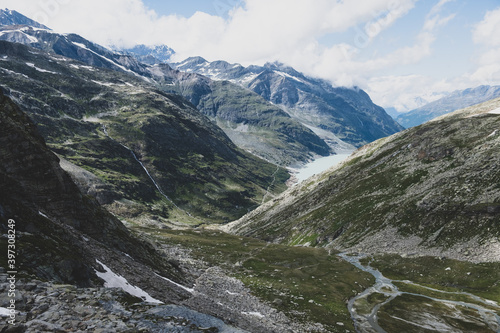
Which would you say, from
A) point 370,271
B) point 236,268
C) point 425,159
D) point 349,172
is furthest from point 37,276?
point 349,172

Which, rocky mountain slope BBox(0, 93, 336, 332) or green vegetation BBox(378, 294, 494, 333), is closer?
rocky mountain slope BBox(0, 93, 336, 332)

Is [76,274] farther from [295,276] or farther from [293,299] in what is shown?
[295,276]

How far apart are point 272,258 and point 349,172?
316 ft

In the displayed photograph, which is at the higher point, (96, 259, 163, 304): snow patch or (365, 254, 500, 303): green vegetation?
(96, 259, 163, 304): snow patch

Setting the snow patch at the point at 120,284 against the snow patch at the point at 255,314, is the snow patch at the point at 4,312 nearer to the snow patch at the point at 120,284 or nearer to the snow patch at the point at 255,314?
the snow patch at the point at 120,284

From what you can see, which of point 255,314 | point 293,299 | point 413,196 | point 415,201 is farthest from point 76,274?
point 413,196

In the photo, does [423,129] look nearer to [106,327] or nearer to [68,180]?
[68,180]

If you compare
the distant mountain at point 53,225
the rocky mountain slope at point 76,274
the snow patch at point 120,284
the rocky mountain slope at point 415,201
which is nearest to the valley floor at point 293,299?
the rocky mountain slope at point 76,274

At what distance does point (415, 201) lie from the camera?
11619cm

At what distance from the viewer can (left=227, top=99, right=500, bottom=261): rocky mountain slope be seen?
9426 cm

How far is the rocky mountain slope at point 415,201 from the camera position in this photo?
94262 millimetres

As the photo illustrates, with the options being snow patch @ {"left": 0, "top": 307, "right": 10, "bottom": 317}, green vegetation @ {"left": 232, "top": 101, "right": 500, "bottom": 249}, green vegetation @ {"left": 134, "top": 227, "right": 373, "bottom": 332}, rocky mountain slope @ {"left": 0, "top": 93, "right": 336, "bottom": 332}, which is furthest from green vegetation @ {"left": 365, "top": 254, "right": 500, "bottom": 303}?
snow patch @ {"left": 0, "top": 307, "right": 10, "bottom": 317}

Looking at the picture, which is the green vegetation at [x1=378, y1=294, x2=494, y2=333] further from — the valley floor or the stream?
the valley floor

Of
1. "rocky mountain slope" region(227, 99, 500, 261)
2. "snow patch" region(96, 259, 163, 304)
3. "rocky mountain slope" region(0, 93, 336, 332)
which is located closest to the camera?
"rocky mountain slope" region(0, 93, 336, 332)
